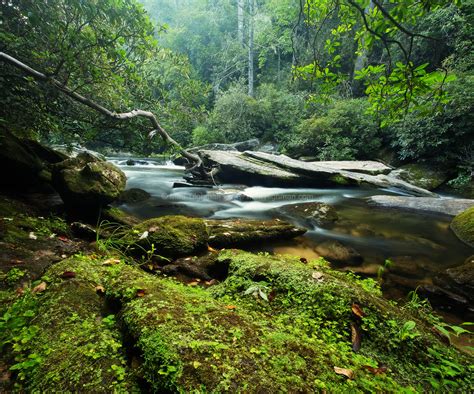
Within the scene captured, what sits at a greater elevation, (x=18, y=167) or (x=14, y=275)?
(x=18, y=167)

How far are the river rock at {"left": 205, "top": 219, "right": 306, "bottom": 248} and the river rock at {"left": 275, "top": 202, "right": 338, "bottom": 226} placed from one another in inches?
56.8

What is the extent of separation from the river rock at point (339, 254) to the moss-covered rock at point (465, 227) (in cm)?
292

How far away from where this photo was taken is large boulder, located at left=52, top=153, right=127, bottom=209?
14.8 ft

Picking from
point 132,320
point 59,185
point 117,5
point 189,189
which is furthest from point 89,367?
point 189,189

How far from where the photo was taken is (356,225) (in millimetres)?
6848

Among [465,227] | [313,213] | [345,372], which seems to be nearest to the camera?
[345,372]

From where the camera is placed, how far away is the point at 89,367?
1.28 meters

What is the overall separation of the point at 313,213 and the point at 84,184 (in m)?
5.47

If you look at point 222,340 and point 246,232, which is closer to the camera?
point 222,340

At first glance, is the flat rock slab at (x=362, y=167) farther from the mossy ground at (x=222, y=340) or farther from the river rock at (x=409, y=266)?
the mossy ground at (x=222, y=340)

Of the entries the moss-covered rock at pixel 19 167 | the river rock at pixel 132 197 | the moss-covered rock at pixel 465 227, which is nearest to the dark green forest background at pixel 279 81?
the moss-covered rock at pixel 19 167

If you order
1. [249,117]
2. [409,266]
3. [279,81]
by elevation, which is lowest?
[409,266]

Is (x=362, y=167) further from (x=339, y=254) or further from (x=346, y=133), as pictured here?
(x=339, y=254)

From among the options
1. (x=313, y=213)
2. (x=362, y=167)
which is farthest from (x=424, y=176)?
(x=313, y=213)
